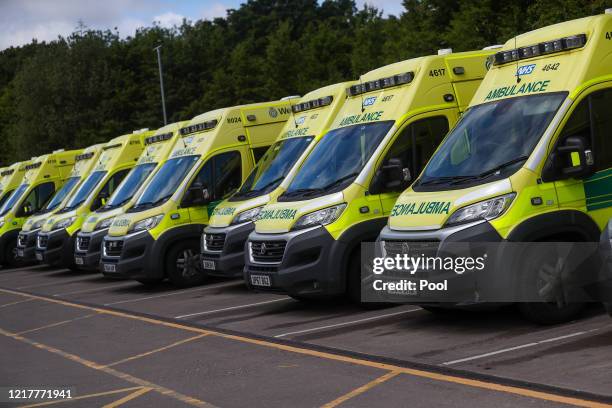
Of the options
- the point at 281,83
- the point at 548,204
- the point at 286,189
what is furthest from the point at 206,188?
the point at 281,83

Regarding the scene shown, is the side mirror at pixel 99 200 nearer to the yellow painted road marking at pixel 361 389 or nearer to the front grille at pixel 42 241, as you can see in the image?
the front grille at pixel 42 241

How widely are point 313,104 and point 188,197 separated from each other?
2.98 m

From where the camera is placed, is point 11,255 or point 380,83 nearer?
point 380,83

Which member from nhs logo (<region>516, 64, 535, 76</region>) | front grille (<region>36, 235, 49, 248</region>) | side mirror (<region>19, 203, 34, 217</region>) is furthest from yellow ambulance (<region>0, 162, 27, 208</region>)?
nhs logo (<region>516, 64, 535, 76</region>)

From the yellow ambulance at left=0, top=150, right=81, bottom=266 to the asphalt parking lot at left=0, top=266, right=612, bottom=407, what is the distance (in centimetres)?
1257

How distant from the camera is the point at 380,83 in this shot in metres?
13.2

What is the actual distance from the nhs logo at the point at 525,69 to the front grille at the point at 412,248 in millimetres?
2229

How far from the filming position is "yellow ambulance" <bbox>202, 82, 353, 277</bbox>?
47.9ft

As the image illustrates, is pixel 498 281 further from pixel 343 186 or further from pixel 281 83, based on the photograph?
pixel 281 83

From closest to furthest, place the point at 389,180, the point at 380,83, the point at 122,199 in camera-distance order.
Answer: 1. the point at 389,180
2. the point at 380,83
3. the point at 122,199

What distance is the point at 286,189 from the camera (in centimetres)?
1339

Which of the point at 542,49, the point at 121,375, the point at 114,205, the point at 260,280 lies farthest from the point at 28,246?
the point at 542,49

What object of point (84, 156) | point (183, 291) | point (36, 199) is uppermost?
point (84, 156)

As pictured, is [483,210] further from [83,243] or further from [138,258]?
[83,243]
